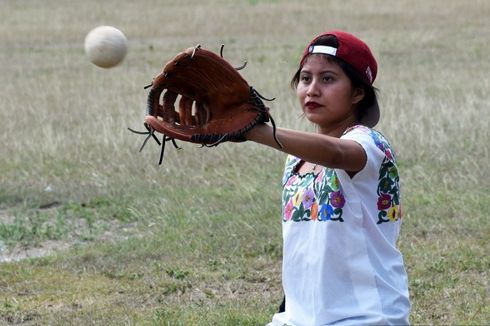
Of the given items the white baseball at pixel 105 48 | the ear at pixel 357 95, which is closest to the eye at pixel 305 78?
the ear at pixel 357 95

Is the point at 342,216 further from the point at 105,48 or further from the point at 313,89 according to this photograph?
the point at 105,48

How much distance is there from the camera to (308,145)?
3102 mm

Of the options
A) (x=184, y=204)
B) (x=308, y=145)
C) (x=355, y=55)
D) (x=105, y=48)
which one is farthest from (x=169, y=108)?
(x=184, y=204)

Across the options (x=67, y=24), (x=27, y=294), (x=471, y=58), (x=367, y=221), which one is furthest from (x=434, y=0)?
(x=367, y=221)

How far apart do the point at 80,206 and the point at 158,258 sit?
1649 millimetres

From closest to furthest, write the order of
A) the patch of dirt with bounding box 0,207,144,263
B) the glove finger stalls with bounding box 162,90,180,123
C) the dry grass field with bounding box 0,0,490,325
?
1. the glove finger stalls with bounding box 162,90,180,123
2. the dry grass field with bounding box 0,0,490,325
3. the patch of dirt with bounding box 0,207,144,263

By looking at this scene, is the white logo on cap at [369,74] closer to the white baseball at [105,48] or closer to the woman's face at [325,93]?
the woman's face at [325,93]

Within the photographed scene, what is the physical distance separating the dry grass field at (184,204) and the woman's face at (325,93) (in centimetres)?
189

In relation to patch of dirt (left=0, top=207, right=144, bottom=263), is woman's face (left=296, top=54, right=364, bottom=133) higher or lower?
higher

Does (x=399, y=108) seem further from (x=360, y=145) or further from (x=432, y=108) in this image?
(x=360, y=145)

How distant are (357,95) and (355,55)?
0.44 feet

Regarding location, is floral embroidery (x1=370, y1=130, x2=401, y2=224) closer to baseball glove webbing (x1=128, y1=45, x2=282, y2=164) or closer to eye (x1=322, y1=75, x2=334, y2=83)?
eye (x1=322, y1=75, x2=334, y2=83)

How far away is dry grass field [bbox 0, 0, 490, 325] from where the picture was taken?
18.6 feet

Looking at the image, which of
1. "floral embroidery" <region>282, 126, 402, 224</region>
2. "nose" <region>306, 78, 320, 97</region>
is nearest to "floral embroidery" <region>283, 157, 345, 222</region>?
"floral embroidery" <region>282, 126, 402, 224</region>
